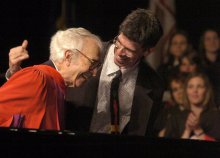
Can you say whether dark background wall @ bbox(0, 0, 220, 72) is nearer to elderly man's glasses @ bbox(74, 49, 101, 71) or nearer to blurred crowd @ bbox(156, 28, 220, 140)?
blurred crowd @ bbox(156, 28, 220, 140)

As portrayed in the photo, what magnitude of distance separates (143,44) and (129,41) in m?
0.05

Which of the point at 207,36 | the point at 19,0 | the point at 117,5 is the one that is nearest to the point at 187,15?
the point at 207,36

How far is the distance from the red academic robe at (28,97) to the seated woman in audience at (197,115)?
50.2 inches

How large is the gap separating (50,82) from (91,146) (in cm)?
28

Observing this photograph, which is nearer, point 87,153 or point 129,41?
point 87,153

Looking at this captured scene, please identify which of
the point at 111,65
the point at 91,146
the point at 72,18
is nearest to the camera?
the point at 91,146

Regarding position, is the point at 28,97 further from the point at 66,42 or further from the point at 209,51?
the point at 209,51

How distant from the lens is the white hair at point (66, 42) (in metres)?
2.21

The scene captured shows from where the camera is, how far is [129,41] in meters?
2.44

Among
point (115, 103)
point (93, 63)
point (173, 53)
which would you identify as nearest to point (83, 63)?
point (93, 63)

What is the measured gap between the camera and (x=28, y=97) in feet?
6.63

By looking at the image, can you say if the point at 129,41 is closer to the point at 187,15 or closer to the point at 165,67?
the point at 165,67

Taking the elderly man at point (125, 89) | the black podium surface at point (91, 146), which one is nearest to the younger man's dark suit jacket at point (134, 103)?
the elderly man at point (125, 89)

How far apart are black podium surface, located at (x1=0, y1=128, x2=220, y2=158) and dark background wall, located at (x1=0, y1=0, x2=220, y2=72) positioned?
0.74 metres
